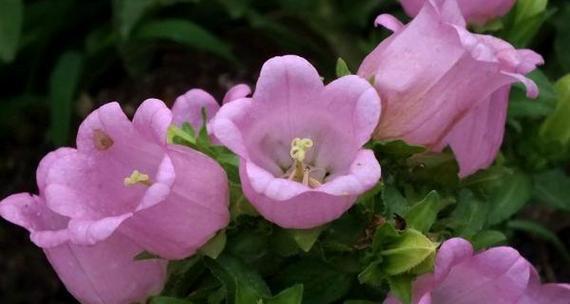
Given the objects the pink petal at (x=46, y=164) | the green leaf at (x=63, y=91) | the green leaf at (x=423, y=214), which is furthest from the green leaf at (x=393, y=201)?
the green leaf at (x=63, y=91)

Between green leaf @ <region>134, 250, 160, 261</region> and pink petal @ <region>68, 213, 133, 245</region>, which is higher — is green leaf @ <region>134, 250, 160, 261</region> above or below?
below

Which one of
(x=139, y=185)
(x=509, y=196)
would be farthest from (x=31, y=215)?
(x=509, y=196)

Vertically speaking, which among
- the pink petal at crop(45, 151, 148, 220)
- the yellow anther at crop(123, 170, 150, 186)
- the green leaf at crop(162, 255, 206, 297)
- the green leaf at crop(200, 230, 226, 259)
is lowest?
the green leaf at crop(162, 255, 206, 297)

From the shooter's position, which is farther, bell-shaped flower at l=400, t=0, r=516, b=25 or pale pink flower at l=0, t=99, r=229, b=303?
bell-shaped flower at l=400, t=0, r=516, b=25

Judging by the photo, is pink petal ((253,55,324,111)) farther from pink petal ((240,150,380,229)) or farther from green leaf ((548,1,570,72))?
green leaf ((548,1,570,72))

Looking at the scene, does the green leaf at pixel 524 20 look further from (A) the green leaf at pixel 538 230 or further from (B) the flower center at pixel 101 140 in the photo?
(B) the flower center at pixel 101 140

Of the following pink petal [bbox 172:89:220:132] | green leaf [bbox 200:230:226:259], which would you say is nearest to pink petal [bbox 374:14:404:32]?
pink petal [bbox 172:89:220:132]

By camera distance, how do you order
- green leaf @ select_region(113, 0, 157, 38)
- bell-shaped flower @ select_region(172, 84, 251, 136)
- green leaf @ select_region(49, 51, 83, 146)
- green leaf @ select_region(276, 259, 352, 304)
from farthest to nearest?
1. green leaf @ select_region(49, 51, 83, 146)
2. green leaf @ select_region(113, 0, 157, 38)
3. bell-shaped flower @ select_region(172, 84, 251, 136)
4. green leaf @ select_region(276, 259, 352, 304)
